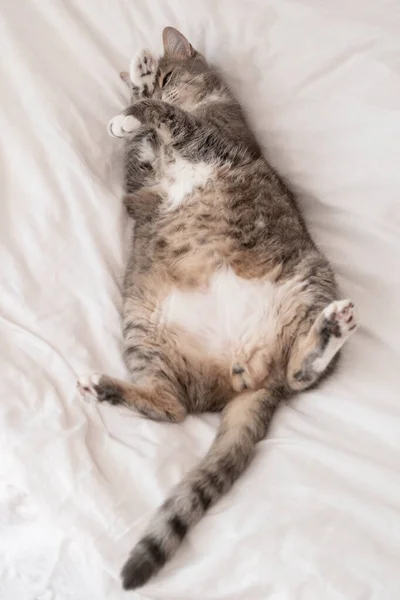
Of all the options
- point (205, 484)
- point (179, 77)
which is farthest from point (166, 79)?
point (205, 484)

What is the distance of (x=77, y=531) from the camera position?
3.76ft

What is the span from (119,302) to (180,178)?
0.45 m

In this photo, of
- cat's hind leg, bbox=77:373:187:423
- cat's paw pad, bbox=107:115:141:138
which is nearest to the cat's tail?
cat's hind leg, bbox=77:373:187:423

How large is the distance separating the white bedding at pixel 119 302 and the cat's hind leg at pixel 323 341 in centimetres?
6

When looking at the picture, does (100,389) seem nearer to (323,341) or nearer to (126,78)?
(323,341)

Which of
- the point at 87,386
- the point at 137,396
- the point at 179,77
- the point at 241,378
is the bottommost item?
the point at 241,378

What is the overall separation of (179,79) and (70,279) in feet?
2.94

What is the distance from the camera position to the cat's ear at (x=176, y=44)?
1.92 meters

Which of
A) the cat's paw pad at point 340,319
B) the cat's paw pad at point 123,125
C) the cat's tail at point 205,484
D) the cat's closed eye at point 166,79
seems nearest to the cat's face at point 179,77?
the cat's closed eye at point 166,79

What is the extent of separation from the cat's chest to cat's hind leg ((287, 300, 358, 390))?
60cm

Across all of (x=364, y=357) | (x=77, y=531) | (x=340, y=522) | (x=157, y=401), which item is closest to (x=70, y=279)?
(x=157, y=401)

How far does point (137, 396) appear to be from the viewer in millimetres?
1458

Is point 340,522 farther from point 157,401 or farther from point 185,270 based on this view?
point 185,270

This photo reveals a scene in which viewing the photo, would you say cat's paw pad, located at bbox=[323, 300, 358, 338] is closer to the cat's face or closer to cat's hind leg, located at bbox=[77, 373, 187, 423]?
cat's hind leg, located at bbox=[77, 373, 187, 423]
